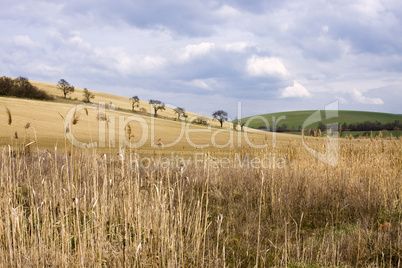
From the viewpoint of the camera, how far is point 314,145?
1059cm

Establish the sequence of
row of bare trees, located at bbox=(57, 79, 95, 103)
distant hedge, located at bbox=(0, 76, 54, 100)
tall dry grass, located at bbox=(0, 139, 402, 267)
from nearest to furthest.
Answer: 1. tall dry grass, located at bbox=(0, 139, 402, 267)
2. distant hedge, located at bbox=(0, 76, 54, 100)
3. row of bare trees, located at bbox=(57, 79, 95, 103)

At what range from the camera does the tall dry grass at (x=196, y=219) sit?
11.6 feet

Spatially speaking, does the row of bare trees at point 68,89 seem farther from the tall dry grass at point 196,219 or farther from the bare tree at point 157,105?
the tall dry grass at point 196,219

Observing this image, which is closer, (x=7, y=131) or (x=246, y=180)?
(x=246, y=180)

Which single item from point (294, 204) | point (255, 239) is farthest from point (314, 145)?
point (255, 239)

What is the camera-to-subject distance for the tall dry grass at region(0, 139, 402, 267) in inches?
139

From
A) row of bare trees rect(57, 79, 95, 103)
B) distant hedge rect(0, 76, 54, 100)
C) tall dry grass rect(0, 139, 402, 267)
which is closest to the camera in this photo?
tall dry grass rect(0, 139, 402, 267)

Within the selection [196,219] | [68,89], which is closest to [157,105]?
[68,89]

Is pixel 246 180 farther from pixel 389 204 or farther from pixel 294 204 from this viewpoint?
pixel 389 204

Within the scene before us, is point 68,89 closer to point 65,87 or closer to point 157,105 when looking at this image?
point 65,87

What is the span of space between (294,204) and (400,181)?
2.80 m

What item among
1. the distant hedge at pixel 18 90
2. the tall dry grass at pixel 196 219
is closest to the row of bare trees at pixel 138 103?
the distant hedge at pixel 18 90

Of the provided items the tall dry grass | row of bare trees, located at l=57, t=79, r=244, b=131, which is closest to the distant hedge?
row of bare trees, located at l=57, t=79, r=244, b=131

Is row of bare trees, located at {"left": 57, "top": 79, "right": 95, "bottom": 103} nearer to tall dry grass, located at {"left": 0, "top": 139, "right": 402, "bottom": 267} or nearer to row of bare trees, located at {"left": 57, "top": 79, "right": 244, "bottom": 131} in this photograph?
row of bare trees, located at {"left": 57, "top": 79, "right": 244, "bottom": 131}
